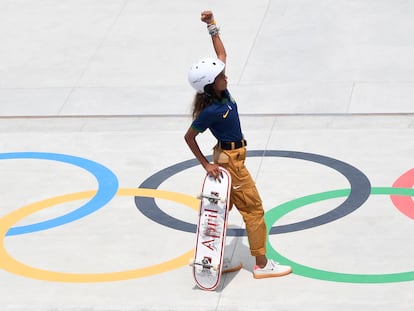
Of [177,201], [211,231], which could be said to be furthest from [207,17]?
[177,201]

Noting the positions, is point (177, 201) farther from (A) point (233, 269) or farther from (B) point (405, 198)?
(B) point (405, 198)

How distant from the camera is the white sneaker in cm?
845

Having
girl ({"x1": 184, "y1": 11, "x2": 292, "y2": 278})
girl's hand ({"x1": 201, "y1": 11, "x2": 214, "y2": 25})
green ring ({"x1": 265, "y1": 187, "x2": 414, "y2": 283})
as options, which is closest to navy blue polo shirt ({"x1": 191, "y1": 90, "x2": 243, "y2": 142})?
girl ({"x1": 184, "y1": 11, "x2": 292, "y2": 278})

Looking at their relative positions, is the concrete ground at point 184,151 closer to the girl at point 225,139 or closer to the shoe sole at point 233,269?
the shoe sole at point 233,269

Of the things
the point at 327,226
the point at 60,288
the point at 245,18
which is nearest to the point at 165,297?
the point at 60,288

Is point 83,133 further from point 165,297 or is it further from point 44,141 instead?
point 165,297

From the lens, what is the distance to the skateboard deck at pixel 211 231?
26.9 ft

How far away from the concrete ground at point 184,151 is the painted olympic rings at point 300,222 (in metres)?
0.02

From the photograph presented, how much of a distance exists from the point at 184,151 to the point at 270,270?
3174mm

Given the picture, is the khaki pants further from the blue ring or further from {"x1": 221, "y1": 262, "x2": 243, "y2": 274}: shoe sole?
the blue ring

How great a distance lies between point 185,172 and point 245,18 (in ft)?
16.9

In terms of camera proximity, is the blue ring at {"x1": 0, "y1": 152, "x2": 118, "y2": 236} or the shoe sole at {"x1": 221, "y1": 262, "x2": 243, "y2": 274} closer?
the shoe sole at {"x1": 221, "y1": 262, "x2": 243, "y2": 274}

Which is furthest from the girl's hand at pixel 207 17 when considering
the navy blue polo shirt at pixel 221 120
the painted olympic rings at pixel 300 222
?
the painted olympic rings at pixel 300 222

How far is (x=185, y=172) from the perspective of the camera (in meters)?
10.8
